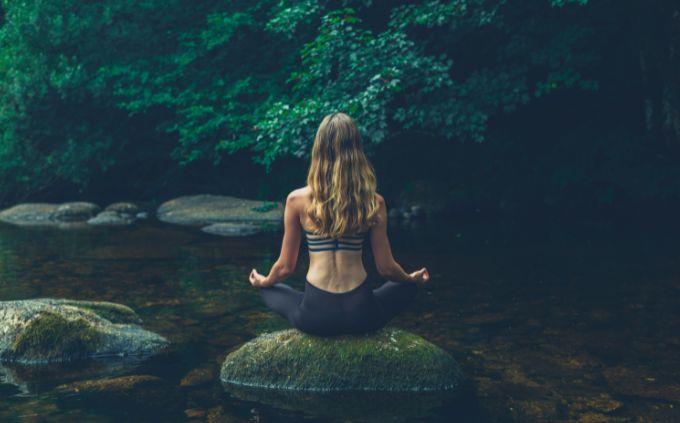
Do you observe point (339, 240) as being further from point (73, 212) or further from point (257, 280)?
point (73, 212)

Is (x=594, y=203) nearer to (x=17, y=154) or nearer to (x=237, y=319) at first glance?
(x=237, y=319)

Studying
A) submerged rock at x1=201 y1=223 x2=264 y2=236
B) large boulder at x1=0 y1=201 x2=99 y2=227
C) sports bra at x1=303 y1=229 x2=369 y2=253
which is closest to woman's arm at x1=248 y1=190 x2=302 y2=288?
sports bra at x1=303 y1=229 x2=369 y2=253

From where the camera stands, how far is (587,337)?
24.6 feet

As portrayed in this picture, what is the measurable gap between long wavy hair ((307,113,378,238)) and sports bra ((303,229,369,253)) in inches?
2.4

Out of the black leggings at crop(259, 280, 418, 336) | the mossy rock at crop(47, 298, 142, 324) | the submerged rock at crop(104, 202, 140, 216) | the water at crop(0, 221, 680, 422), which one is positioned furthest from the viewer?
the submerged rock at crop(104, 202, 140, 216)

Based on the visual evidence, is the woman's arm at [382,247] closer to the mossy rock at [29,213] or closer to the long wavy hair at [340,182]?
the long wavy hair at [340,182]

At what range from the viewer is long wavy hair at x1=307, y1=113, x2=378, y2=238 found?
19.1 ft

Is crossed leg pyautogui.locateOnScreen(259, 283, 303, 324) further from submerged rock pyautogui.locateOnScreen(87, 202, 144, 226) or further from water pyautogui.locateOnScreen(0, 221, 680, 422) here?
submerged rock pyautogui.locateOnScreen(87, 202, 144, 226)

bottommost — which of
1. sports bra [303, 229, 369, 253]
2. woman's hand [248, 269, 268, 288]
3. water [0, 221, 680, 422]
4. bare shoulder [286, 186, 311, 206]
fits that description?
water [0, 221, 680, 422]

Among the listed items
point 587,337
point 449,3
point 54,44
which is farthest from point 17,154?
point 587,337

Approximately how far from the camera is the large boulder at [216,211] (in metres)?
18.2

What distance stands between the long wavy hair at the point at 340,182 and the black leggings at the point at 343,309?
469 mm

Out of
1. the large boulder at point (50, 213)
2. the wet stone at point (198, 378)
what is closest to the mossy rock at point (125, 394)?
the wet stone at point (198, 378)

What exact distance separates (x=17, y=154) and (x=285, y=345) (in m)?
17.8
